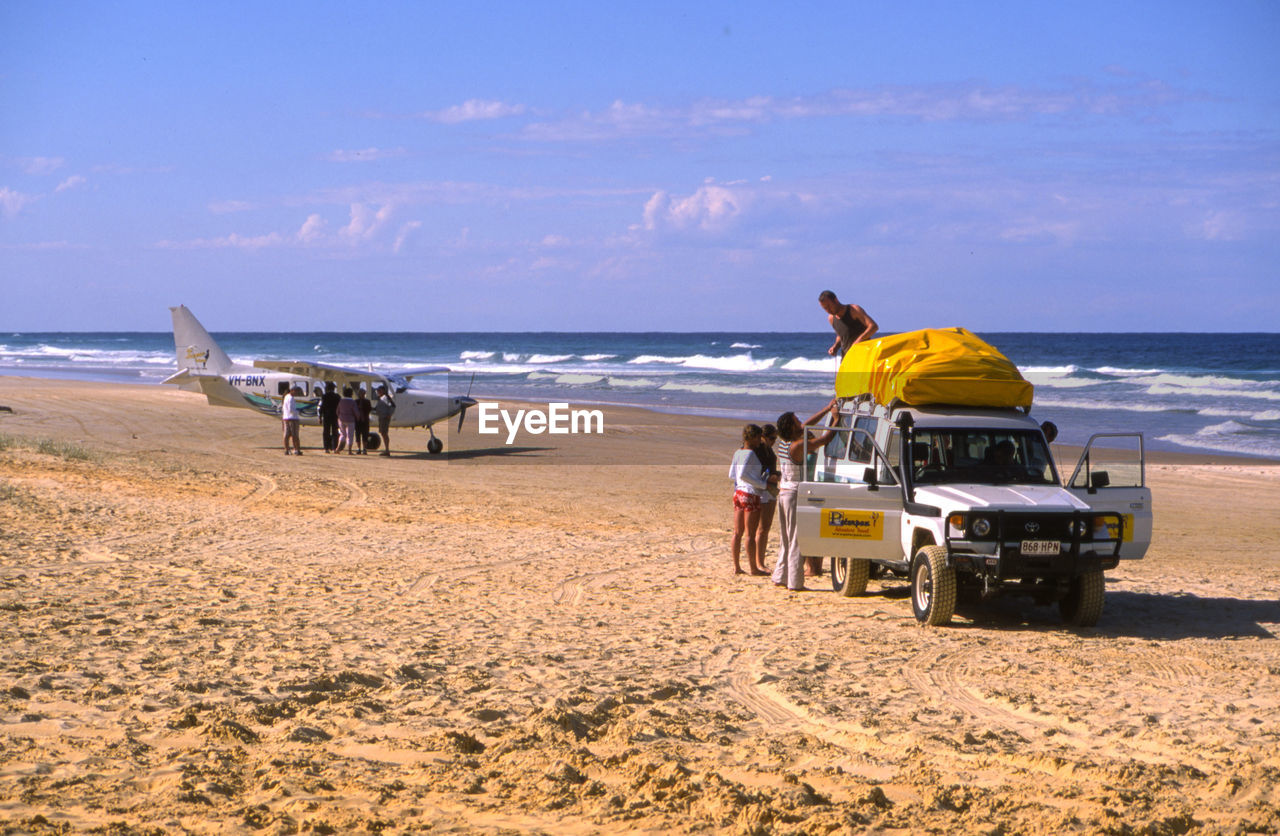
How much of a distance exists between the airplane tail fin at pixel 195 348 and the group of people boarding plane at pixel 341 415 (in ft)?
11.8

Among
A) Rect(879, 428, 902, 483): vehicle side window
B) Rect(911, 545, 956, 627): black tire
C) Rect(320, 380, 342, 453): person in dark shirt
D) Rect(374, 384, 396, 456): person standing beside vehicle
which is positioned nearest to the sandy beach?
Rect(911, 545, 956, 627): black tire

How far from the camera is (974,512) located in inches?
330

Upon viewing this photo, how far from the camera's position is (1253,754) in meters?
5.86

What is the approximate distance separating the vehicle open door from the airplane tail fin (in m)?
21.8

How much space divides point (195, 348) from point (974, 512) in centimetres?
2415

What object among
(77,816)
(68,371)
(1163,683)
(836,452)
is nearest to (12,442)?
(836,452)

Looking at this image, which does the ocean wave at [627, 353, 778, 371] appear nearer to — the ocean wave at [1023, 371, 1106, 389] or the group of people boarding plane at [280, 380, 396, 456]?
the ocean wave at [1023, 371, 1106, 389]

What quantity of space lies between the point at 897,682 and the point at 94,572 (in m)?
7.20

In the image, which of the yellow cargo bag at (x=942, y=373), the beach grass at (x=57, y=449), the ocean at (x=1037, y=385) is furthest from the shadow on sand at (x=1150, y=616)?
the ocean at (x=1037, y=385)

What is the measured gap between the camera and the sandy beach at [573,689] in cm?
499

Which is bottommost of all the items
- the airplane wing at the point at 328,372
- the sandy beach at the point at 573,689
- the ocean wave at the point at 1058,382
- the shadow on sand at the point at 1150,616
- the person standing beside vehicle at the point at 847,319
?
the shadow on sand at the point at 1150,616

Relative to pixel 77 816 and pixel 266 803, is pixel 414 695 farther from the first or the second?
pixel 77 816

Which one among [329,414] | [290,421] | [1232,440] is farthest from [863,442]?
[1232,440]

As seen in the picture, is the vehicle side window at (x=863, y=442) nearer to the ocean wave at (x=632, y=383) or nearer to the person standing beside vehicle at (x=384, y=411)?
the person standing beside vehicle at (x=384, y=411)
